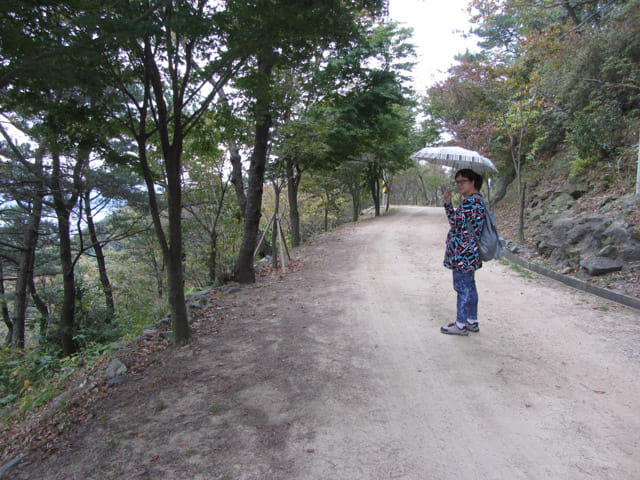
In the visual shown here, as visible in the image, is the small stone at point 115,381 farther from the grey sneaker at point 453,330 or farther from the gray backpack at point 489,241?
the gray backpack at point 489,241

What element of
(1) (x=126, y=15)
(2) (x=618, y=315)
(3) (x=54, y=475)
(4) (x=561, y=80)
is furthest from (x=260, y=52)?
(4) (x=561, y=80)

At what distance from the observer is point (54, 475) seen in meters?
2.51

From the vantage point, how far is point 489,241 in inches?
163

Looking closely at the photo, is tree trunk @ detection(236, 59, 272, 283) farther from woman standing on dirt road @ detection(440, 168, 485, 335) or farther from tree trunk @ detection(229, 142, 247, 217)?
woman standing on dirt road @ detection(440, 168, 485, 335)

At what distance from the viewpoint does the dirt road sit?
243cm

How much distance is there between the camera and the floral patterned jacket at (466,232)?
4172 mm

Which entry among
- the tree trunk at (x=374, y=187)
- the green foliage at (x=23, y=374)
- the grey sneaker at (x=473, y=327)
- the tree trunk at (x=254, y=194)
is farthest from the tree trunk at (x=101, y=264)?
the tree trunk at (x=374, y=187)

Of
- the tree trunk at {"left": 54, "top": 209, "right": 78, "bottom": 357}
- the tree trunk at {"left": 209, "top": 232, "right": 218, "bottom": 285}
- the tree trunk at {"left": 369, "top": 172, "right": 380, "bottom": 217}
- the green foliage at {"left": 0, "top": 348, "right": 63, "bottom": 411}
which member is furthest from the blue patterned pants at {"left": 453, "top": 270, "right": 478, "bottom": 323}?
the tree trunk at {"left": 369, "top": 172, "right": 380, "bottom": 217}

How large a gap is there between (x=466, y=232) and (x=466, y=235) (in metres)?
0.04

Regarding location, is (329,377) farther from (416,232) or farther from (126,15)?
(416,232)

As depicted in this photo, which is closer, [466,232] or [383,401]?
[383,401]

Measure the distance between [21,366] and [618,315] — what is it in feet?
32.5

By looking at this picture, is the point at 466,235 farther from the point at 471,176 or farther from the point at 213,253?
the point at 213,253

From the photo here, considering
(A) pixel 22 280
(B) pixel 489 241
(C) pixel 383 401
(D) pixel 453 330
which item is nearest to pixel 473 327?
(D) pixel 453 330
